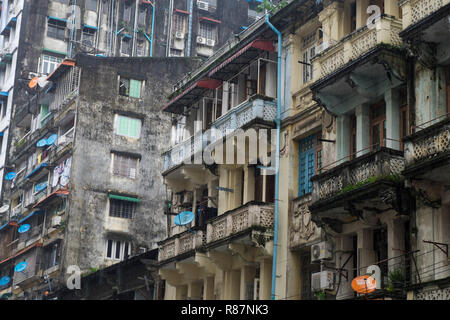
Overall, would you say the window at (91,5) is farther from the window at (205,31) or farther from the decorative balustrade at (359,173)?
the decorative balustrade at (359,173)

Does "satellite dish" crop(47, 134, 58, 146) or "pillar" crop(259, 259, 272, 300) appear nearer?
"pillar" crop(259, 259, 272, 300)

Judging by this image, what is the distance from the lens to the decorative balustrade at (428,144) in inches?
788

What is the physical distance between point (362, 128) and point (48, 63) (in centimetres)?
3867

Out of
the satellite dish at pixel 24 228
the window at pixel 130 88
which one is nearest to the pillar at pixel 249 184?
the window at pixel 130 88

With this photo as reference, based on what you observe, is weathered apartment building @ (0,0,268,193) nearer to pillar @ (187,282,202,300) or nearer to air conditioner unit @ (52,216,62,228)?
air conditioner unit @ (52,216,62,228)

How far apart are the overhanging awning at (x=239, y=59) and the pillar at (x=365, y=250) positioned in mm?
8711

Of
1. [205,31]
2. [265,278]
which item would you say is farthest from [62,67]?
[265,278]

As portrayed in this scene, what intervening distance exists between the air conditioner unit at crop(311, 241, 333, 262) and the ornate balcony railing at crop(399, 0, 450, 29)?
21.9ft

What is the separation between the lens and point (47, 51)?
59.9 meters

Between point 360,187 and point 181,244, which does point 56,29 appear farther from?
point 360,187

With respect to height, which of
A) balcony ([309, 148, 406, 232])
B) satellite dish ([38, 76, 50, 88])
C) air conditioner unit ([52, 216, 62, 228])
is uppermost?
satellite dish ([38, 76, 50, 88])

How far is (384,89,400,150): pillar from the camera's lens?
76.8 feet

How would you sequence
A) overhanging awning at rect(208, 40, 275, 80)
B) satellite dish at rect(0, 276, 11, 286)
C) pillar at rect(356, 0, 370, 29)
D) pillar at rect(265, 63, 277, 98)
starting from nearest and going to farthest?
1. pillar at rect(356, 0, 370, 29)
2. overhanging awning at rect(208, 40, 275, 80)
3. pillar at rect(265, 63, 277, 98)
4. satellite dish at rect(0, 276, 11, 286)

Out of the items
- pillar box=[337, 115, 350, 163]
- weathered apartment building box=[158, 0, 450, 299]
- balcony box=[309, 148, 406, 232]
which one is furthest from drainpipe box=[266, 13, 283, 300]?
pillar box=[337, 115, 350, 163]
